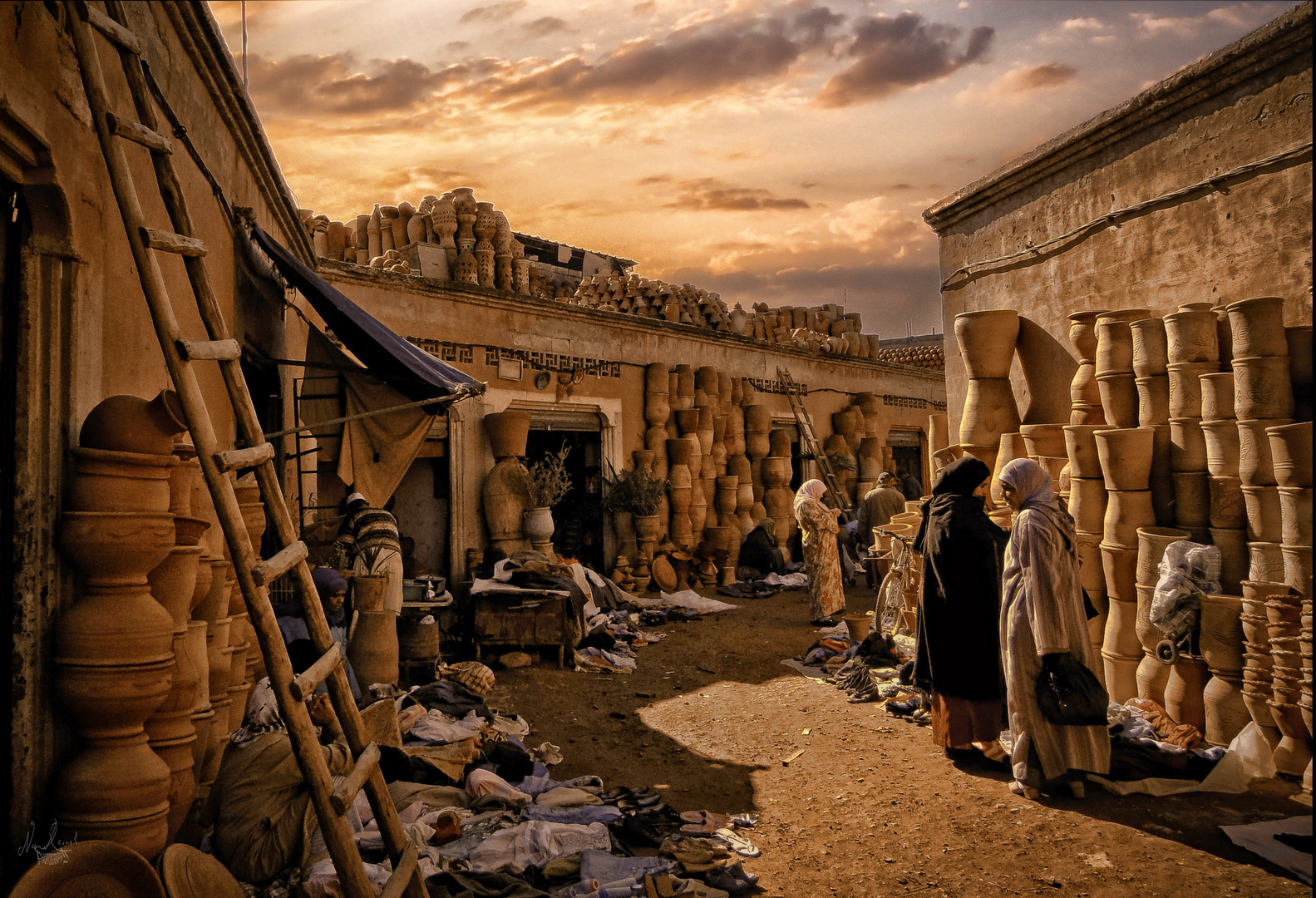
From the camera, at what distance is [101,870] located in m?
1.83

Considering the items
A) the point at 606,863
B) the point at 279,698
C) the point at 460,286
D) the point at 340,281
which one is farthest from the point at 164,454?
the point at 460,286

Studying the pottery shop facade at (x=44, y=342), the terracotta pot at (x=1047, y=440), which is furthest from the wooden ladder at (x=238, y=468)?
the terracotta pot at (x=1047, y=440)

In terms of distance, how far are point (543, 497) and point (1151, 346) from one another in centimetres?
600

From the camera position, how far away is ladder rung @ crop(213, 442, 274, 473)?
216 cm

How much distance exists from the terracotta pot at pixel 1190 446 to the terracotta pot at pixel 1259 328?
1.52 feet

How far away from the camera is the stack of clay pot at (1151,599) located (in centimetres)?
452

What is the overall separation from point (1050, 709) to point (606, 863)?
2187mm

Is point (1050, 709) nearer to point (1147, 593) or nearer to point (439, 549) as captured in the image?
point (1147, 593)

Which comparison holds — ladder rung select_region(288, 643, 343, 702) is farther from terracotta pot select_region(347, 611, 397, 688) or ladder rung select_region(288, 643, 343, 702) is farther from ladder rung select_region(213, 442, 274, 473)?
terracotta pot select_region(347, 611, 397, 688)

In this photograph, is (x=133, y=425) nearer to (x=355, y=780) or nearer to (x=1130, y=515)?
(x=355, y=780)

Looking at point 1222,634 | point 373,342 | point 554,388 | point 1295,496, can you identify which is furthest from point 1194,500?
point 554,388

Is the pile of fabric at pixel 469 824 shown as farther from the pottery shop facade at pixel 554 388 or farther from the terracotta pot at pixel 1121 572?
the terracotta pot at pixel 1121 572

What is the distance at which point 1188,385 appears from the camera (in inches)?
179

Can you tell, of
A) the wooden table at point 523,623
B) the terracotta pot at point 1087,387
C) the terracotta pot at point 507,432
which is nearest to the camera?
the terracotta pot at point 1087,387
